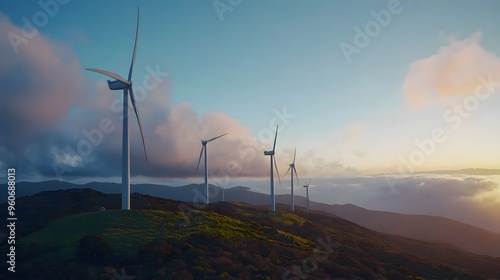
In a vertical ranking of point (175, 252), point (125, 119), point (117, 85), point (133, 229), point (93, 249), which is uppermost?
point (117, 85)

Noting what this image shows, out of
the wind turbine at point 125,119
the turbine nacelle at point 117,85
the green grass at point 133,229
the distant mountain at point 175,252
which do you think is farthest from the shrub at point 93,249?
the turbine nacelle at point 117,85

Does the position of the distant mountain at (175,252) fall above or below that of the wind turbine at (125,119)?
below

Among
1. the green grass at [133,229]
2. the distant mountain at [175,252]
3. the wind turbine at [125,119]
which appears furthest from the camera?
the wind turbine at [125,119]

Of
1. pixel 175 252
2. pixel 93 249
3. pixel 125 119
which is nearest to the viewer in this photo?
pixel 93 249

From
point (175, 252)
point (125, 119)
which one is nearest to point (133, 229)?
point (175, 252)

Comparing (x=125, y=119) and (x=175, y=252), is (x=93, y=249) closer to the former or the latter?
(x=175, y=252)

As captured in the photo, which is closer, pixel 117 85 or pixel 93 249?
pixel 93 249

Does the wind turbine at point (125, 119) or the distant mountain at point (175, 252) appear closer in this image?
the distant mountain at point (175, 252)

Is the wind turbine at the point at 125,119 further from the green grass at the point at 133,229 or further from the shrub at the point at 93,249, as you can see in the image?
the shrub at the point at 93,249

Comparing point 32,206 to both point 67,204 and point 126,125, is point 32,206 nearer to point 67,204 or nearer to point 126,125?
point 67,204

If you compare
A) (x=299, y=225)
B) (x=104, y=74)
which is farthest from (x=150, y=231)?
(x=299, y=225)

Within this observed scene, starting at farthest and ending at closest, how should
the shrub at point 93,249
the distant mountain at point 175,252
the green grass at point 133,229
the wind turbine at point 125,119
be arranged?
the wind turbine at point 125,119
the green grass at point 133,229
the shrub at point 93,249
the distant mountain at point 175,252

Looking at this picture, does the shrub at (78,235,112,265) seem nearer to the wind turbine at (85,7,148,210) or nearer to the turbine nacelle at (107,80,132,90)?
the wind turbine at (85,7,148,210)
